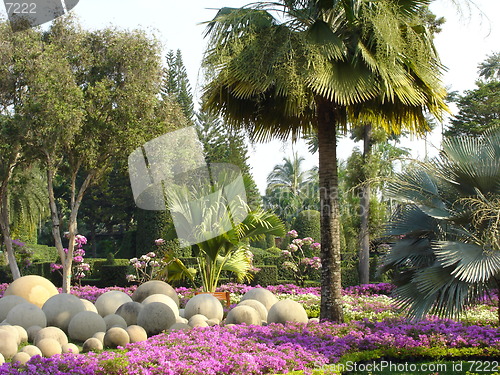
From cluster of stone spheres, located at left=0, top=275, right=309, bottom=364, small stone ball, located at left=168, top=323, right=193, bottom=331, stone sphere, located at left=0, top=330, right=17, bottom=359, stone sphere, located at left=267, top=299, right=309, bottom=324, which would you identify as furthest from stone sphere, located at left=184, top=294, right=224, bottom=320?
stone sphere, located at left=0, top=330, right=17, bottom=359

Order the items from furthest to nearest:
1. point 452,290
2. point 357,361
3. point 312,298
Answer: point 312,298 < point 357,361 < point 452,290

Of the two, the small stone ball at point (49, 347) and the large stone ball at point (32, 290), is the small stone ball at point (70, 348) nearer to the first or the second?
the small stone ball at point (49, 347)

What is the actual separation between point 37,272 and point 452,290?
23407mm

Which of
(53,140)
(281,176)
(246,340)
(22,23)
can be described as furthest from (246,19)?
(281,176)

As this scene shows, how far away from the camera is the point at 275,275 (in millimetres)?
21047

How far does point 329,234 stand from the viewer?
9.82 metres

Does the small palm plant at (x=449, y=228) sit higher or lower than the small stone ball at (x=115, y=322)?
higher

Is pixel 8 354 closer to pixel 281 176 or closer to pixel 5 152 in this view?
pixel 5 152

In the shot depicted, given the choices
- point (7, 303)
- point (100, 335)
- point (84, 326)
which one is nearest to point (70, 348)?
point (100, 335)

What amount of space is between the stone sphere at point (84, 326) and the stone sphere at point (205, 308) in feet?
6.28

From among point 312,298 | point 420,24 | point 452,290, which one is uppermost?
point 420,24

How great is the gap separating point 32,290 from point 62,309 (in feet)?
6.42

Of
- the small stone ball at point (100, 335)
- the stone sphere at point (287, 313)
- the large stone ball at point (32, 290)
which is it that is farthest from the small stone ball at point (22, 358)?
the large stone ball at point (32, 290)

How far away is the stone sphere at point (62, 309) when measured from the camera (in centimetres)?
1109
